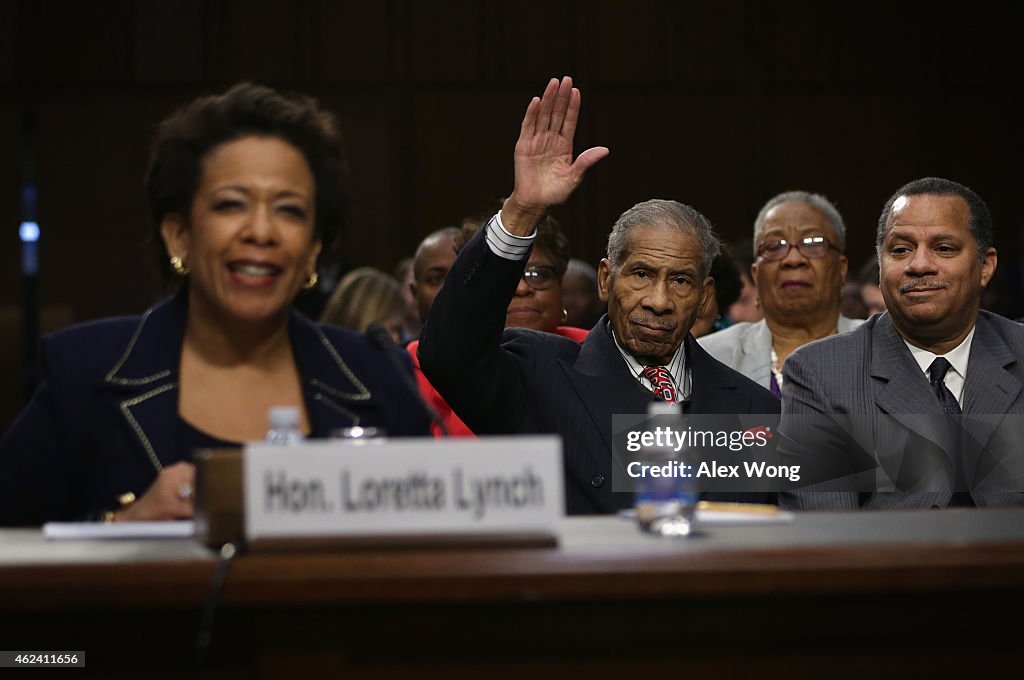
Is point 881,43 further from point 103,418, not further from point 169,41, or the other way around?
point 103,418

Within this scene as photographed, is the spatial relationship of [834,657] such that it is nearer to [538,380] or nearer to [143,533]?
[143,533]

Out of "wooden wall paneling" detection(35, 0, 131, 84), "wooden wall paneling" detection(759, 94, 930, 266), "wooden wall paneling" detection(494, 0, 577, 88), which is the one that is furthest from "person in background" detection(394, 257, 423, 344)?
"wooden wall paneling" detection(759, 94, 930, 266)

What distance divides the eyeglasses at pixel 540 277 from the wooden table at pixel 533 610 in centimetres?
220

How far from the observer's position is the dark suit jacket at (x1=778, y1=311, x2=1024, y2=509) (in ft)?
9.19

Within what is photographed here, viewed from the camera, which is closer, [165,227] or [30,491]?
[30,491]

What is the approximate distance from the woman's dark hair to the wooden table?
2.39 ft

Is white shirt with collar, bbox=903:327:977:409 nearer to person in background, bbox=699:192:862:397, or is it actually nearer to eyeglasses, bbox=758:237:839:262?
person in background, bbox=699:192:862:397

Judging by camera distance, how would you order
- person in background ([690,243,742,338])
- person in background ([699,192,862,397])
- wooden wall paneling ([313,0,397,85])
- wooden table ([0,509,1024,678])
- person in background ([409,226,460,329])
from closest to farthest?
wooden table ([0,509,1024,678]), person in background ([699,192,862,397]), person in background ([409,226,460,329]), person in background ([690,243,742,338]), wooden wall paneling ([313,0,397,85])

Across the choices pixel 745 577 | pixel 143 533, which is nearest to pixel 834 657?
pixel 745 577

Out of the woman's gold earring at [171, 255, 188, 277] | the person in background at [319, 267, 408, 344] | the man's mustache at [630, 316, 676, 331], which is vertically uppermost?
the person in background at [319, 267, 408, 344]

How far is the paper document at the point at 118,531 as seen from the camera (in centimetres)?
162

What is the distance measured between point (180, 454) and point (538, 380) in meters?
1.10

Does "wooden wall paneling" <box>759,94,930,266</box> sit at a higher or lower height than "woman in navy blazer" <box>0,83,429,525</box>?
higher

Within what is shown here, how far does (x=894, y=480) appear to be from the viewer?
284 centimetres
